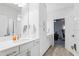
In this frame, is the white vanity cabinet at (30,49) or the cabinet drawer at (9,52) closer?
the cabinet drawer at (9,52)

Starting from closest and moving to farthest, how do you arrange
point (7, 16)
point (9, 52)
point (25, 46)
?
point (9, 52) < point (25, 46) < point (7, 16)

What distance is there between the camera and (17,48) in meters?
1.82

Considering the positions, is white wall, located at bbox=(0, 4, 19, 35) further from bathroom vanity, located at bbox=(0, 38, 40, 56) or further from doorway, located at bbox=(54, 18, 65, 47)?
doorway, located at bbox=(54, 18, 65, 47)

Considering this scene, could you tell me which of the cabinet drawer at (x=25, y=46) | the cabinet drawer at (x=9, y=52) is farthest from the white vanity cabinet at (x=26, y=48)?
the cabinet drawer at (x=9, y=52)

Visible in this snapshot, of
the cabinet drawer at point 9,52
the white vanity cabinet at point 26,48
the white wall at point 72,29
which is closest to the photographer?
the cabinet drawer at point 9,52

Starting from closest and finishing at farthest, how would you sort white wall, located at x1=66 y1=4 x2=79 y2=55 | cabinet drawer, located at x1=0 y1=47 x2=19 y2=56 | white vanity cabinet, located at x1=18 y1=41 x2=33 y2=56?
cabinet drawer, located at x1=0 y1=47 x2=19 y2=56 → white wall, located at x1=66 y1=4 x2=79 y2=55 → white vanity cabinet, located at x1=18 y1=41 x2=33 y2=56

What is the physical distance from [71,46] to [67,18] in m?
0.56

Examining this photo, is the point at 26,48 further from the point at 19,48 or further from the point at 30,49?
the point at 19,48


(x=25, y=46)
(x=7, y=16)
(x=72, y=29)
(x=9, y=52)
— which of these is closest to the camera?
(x=9, y=52)

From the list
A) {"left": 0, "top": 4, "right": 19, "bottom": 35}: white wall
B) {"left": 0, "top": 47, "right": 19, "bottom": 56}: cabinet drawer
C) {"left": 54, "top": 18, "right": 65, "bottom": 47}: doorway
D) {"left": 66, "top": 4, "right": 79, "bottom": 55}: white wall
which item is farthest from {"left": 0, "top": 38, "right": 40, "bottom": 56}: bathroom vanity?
{"left": 66, "top": 4, "right": 79, "bottom": 55}: white wall

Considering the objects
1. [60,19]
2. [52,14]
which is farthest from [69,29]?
[52,14]

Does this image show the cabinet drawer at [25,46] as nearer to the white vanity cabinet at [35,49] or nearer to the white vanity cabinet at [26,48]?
the white vanity cabinet at [26,48]

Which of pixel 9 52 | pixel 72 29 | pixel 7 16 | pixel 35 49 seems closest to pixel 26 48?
pixel 35 49

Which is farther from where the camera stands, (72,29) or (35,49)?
(35,49)
